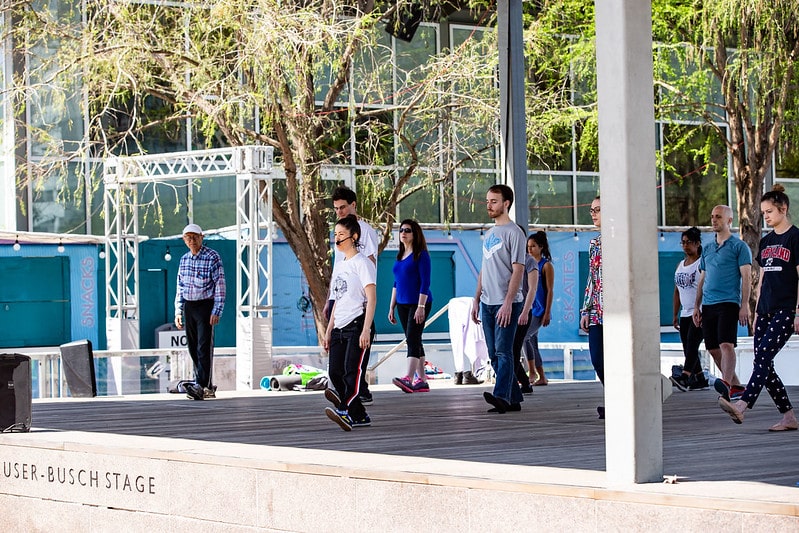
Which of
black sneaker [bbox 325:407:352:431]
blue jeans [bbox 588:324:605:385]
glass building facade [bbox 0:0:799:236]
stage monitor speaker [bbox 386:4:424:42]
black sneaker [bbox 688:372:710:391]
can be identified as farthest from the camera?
stage monitor speaker [bbox 386:4:424:42]

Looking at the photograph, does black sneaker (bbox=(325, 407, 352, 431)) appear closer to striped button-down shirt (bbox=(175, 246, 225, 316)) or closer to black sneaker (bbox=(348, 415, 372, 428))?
black sneaker (bbox=(348, 415, 372, 428))

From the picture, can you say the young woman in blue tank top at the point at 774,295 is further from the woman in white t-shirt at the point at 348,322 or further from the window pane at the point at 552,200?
the window pane at the point at 552,200

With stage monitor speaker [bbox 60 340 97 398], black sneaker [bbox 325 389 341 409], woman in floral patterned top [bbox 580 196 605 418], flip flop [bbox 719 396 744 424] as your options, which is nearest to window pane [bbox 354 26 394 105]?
stage monitor speaker [bbox 60 340 97 398]

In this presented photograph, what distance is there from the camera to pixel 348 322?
10312mm

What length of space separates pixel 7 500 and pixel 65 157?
514 inches

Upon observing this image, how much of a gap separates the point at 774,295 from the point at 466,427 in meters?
2.59

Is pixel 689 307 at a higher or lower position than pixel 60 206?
lower

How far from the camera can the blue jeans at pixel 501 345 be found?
11188mm

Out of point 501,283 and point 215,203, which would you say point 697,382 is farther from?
point 215,203

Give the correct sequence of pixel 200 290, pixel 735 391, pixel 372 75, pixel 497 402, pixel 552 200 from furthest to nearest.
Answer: pixel 552 200, pixel 372 75, pixel 200 290, pixel 735 391, pixel 497 402

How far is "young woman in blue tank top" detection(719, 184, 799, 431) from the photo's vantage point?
941 centimetres

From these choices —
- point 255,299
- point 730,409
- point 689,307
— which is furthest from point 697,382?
point 255,299

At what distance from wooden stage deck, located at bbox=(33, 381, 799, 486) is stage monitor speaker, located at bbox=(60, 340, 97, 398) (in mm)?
614

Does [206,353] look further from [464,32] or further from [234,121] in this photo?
[464,32]
